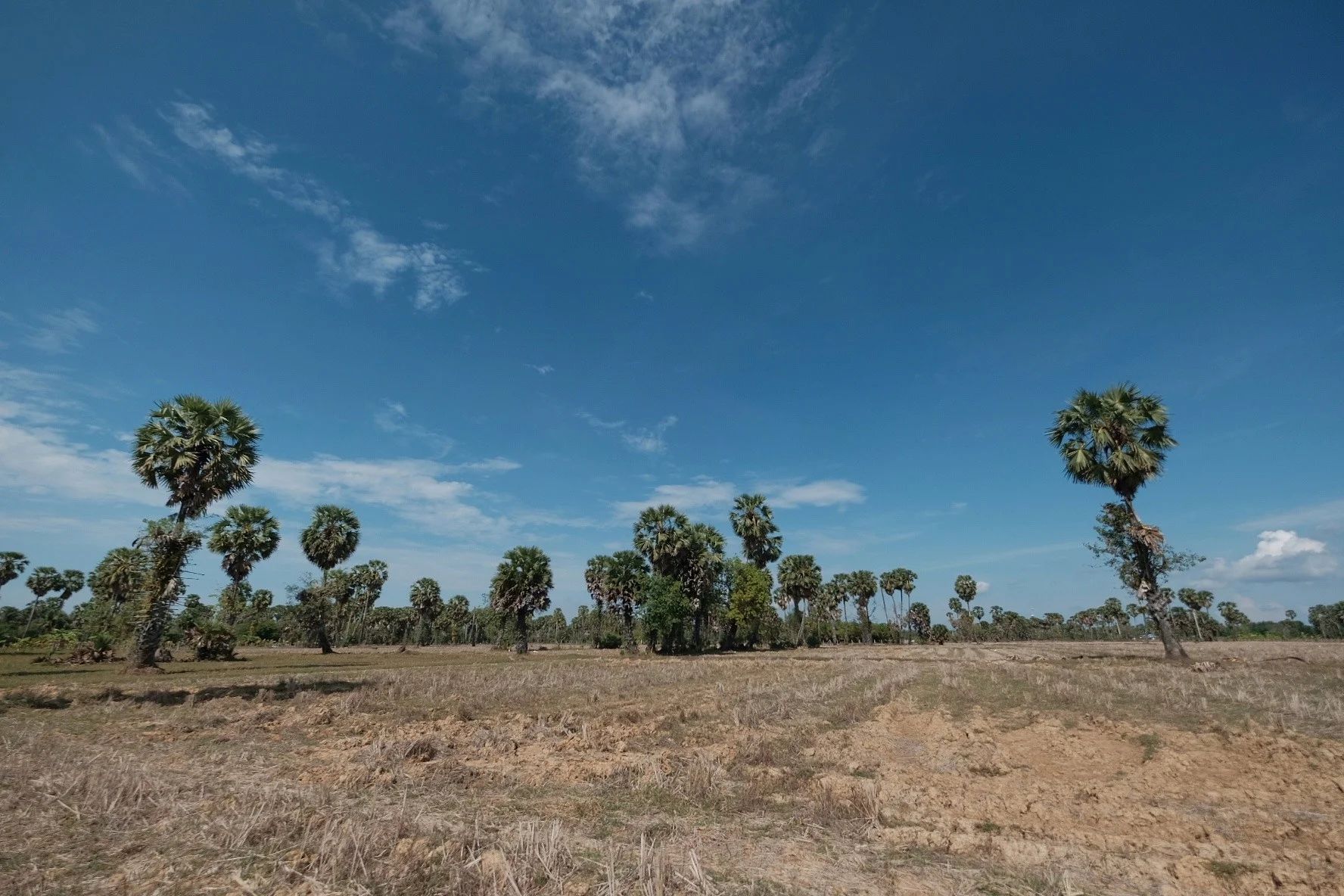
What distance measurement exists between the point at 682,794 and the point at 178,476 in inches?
1188

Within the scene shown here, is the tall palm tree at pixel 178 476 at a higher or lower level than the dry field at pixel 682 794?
higher

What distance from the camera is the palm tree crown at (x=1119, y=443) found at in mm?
29859

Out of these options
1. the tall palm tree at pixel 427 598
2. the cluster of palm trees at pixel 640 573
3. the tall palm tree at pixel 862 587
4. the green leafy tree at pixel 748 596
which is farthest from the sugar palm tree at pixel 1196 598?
the tall palm tree at pixel 427 598

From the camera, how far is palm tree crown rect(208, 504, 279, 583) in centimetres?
5569

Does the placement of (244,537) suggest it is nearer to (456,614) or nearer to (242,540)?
(242,540)

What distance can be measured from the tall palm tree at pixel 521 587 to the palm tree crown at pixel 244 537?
23.6 metres

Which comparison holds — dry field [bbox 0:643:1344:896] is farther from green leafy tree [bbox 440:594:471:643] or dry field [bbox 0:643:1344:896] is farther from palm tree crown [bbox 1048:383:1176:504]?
green leafy tree [bbox 440:594:471:643]

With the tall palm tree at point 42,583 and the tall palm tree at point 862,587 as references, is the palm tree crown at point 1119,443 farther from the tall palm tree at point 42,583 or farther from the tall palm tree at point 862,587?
the tall palm tree at point 42,583

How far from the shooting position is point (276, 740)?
13.3 m

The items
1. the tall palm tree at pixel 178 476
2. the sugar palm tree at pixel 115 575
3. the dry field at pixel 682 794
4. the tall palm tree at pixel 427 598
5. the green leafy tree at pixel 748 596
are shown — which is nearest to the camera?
the dry field at pixel 682 794

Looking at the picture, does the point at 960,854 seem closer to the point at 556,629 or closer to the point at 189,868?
the point at 189,868

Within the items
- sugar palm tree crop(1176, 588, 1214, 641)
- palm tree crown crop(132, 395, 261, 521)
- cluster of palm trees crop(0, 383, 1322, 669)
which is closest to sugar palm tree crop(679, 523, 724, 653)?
cluster of palm trees crop(0, 383, 1322, 669)

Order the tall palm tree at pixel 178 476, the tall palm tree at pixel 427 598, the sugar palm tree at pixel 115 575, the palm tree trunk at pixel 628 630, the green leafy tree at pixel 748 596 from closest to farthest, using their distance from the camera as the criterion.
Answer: the tall palm tree at pixel 178 476, the sugar palm tree at pixel 115 575, the palm tree trunk at pixel 628 630, the green leafy tree at pixel 748 596, the tall palm tree at pixel 427 598

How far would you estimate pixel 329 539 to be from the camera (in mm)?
58688
